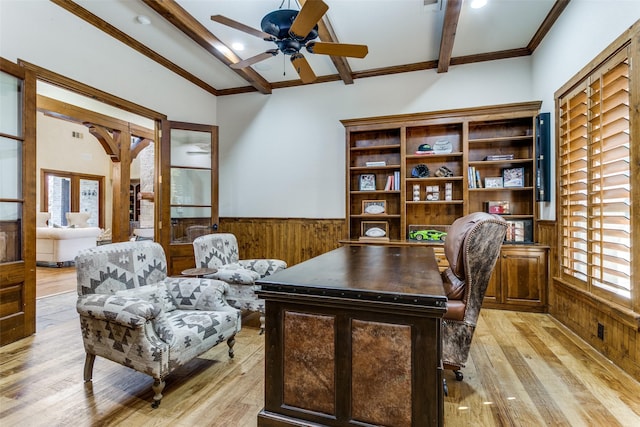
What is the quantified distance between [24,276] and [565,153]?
5046mm

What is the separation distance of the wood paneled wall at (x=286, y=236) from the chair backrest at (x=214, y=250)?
1.24 m

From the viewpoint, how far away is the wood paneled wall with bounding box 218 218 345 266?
15.4 feet

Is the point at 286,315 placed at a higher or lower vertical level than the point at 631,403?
higher

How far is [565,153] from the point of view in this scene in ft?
10.2

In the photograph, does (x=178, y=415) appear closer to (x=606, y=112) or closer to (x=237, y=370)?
(x=237, y=370)

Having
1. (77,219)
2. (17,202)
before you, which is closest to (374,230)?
(17,202)

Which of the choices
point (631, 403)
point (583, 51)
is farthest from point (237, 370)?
point (583, 51)

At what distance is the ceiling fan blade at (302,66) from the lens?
2.75m

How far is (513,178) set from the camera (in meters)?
3.93

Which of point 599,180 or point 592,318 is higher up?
point 599,180

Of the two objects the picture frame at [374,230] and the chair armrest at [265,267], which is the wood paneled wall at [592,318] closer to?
the picture frame at [374,230]

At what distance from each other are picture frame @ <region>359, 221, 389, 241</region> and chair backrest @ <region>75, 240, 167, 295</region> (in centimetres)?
256

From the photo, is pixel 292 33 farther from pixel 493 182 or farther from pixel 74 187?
pixel 74 187

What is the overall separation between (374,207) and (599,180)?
7.81 ft
